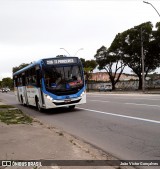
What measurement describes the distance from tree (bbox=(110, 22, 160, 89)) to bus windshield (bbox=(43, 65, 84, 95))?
115 ft

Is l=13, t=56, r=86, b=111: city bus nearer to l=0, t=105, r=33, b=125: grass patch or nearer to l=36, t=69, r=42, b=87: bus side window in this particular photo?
l=36, t=69, r=42, b=87: bus side window

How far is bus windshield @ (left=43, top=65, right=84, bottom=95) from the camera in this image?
15.5 meters

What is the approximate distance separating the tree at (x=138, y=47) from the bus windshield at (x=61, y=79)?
35.0m

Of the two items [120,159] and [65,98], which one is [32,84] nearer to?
[65,98]

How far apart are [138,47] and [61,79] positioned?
3864 centimetres

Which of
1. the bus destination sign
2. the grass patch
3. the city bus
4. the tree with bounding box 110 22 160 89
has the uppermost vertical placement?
the tree with bounding box 110 22 160 89

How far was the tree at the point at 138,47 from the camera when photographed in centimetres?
5109

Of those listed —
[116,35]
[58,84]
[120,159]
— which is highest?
[116,35]

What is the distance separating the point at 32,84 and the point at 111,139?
35.5ft

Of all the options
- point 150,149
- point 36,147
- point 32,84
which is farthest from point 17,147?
point 32,84

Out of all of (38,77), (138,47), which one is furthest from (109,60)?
(38,77)

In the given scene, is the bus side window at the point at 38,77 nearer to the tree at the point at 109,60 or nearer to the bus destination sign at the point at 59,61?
the bus destination sign at the point at 59,61

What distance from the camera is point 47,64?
15.8 metres

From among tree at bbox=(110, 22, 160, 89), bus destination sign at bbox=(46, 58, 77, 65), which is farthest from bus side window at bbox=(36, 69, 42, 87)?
tree at bbox=(110, 22, 160, 89)
